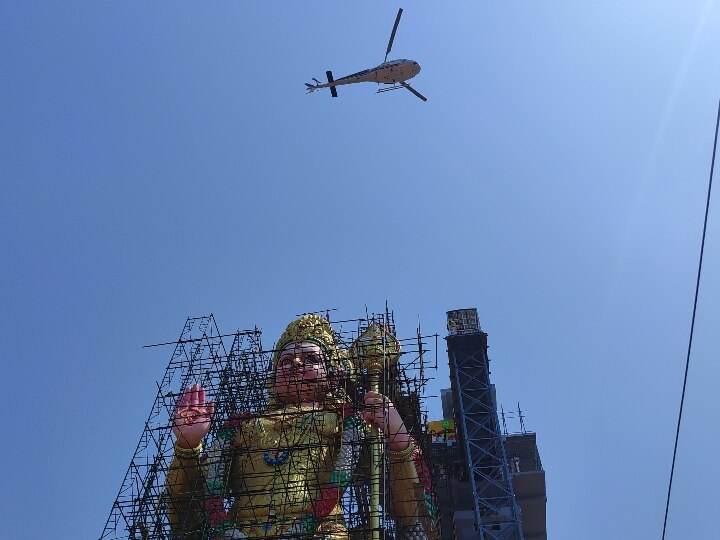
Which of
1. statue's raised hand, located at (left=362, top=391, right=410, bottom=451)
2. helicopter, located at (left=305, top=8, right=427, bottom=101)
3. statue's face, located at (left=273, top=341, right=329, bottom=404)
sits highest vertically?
helicopter, located at (left=305, top=8, right=427, bottom=101)

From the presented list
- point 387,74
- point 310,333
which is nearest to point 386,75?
point 387,74

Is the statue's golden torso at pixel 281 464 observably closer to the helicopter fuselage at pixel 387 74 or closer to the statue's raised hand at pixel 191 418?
the statue's raised hand at pixel 191 418

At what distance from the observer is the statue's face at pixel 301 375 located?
59.2 ft

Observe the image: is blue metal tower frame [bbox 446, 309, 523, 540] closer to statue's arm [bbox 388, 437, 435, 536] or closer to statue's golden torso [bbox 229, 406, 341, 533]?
statue's arm [bbox 388, 437, 435, 536]

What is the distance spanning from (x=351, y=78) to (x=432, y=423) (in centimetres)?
1062

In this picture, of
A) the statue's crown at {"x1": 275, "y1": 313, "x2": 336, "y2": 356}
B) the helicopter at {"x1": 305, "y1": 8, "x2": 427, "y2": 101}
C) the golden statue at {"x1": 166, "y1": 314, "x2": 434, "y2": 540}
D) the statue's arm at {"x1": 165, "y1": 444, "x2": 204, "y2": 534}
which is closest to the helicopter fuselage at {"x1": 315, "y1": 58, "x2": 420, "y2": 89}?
the helicopter at {"x1": 305, "y1": 8, "x2": 427, "y2": 101}

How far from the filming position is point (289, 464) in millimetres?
16125

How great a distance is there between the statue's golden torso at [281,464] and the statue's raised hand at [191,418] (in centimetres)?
82

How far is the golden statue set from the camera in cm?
1554

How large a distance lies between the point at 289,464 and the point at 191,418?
95.3 inches

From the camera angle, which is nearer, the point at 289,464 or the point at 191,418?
the point at 289,464

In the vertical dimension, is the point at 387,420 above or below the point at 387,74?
below

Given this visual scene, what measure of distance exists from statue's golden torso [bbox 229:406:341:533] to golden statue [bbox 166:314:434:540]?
21mm

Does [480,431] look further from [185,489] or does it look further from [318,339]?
[185,489]
